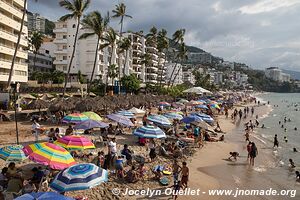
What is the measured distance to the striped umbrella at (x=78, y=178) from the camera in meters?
9.16

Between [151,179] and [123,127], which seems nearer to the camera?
[151,179]

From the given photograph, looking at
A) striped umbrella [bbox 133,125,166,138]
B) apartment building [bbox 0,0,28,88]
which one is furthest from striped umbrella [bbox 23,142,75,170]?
apartment building [bbox 0,0,28,88]

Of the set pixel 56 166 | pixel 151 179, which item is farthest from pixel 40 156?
pixel 151 179

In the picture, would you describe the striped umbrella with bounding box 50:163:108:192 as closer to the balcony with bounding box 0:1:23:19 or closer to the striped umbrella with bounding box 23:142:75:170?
the striped umbrella with bounding box 23:142:75:170

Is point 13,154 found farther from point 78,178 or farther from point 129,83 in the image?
point 129,83

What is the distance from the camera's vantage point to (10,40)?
43.0m

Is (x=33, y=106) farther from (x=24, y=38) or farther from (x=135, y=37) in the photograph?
(x=135, y=37)

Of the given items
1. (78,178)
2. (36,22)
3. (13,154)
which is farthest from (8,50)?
(36,22)

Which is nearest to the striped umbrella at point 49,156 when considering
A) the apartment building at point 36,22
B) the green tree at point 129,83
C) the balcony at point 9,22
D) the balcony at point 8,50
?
the balcony at point 8,50

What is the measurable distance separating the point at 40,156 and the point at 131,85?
2114 inches

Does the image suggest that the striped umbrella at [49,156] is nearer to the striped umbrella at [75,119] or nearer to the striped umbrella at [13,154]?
the striped umbrella at [13,154]

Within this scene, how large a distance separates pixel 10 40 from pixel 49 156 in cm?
3798

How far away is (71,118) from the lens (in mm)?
19641

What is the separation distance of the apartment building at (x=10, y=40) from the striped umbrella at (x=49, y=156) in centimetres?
3389
